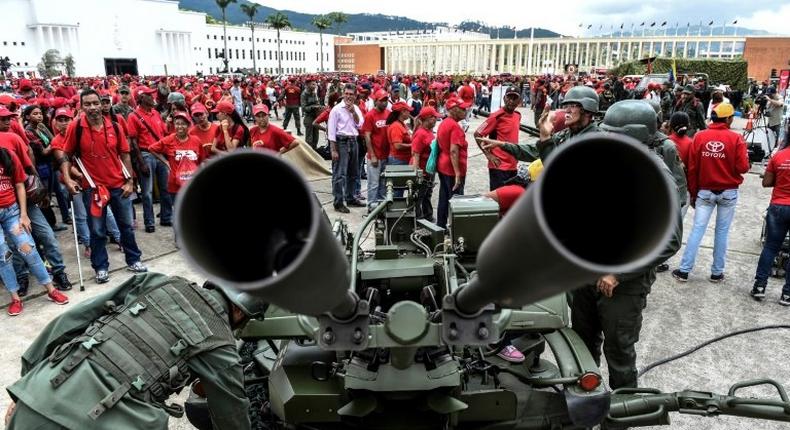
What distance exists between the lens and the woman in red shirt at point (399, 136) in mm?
9352

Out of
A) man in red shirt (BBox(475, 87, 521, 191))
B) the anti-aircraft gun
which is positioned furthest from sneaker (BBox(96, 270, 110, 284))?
man in red shirt (BBox(475, 87, 521, 191))

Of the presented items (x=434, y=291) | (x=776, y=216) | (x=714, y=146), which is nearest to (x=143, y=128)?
(x=434, y=291)

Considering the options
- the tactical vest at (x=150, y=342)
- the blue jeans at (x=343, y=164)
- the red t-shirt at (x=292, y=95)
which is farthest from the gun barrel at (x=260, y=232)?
the red t-shirt at (x=292, y=95)

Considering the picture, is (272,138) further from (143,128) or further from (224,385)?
(224,385)

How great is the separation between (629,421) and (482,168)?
1071cm

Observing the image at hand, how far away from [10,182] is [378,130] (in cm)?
541

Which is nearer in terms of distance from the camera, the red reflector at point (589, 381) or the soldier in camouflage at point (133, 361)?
the soldier in camouflage at point (133, 361)

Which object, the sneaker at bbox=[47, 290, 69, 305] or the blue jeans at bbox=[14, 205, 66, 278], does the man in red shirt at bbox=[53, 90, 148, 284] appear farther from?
the sneaker at bbox=[47, 290, 69, 305]

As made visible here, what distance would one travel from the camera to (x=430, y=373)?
304cm

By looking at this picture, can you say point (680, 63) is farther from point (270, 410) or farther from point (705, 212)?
point (270, 410)

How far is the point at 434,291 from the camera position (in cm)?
371

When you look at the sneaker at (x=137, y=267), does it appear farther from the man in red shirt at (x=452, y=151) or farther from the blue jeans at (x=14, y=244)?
the man in red shirt at (x=452, y=151)

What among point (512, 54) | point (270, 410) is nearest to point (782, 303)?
point (270, 410)

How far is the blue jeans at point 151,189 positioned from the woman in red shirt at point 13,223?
2.69m
